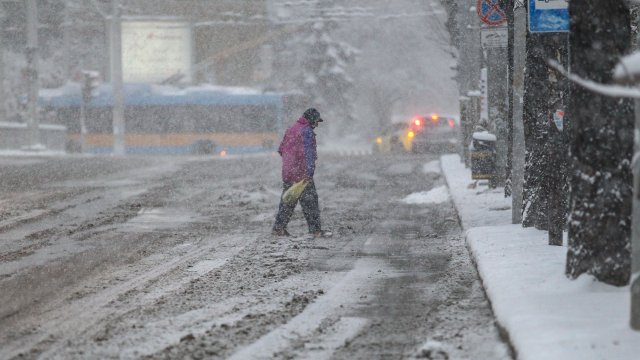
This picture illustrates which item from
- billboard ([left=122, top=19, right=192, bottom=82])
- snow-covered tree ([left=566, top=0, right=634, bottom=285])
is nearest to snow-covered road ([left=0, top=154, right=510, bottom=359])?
snow-covered tree ([left=566, top=0, right=634, bottom=285])

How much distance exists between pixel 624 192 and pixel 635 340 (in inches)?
70.6

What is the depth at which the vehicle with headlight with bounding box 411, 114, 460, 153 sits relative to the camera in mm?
41250

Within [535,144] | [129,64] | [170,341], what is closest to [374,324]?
[170,341]

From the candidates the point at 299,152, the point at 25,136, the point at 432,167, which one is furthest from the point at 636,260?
the point at 25,136

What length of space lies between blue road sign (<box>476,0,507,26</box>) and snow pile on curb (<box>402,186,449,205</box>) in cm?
361

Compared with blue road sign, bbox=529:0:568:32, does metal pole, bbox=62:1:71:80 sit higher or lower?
higher

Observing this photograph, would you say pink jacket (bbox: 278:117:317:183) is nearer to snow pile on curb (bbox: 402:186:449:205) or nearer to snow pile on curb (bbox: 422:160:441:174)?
snow pile on curb (bbox: 402:186:449:205)

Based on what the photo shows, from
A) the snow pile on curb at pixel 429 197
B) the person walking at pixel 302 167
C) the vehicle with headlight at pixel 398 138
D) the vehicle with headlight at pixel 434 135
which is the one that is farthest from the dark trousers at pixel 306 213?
the vehicle with headlight at pixel 398 138

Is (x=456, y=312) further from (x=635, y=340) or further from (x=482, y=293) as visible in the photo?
(x=635, y=340)

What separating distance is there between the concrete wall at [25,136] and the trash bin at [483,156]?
2789 centimetres

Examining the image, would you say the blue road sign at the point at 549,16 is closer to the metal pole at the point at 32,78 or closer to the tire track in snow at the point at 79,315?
the tire track in snow at the point at 79,315

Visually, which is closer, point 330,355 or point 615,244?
point 330,355

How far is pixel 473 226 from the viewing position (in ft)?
47.0

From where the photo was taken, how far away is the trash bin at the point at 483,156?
19.4m
